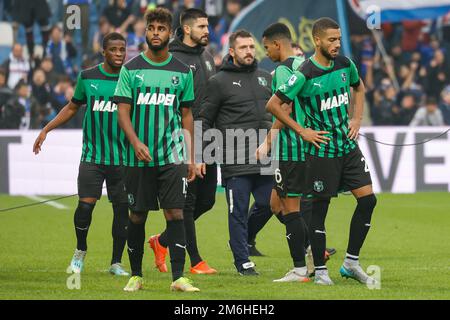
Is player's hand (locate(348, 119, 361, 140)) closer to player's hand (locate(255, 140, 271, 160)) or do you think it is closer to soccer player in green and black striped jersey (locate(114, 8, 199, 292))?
player's hand (locate(255, 140, 271, 160))

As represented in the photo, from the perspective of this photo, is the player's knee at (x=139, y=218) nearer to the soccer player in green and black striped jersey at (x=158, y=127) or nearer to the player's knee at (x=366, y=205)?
the soccer player in green and black striped jersey at (x=158, y=127)

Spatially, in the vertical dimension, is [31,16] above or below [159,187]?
→ above

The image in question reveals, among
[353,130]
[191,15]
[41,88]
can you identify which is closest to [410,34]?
[41,88]

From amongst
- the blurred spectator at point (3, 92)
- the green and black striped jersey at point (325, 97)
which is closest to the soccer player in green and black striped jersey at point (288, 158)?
the green and black striped jersey at point (325, 97)

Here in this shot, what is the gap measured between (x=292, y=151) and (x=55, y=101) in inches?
500

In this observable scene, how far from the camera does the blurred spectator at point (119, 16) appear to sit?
2364cm

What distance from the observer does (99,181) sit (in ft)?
35.9

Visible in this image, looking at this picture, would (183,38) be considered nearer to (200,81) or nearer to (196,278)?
(200,81)

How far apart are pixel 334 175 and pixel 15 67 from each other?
14.0 metres

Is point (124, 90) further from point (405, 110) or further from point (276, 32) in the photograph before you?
point (405, 110)

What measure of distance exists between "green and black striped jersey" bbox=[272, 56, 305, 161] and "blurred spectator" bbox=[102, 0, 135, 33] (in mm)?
13529

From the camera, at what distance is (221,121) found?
438 inches

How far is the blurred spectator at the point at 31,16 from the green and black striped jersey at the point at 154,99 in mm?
14637
